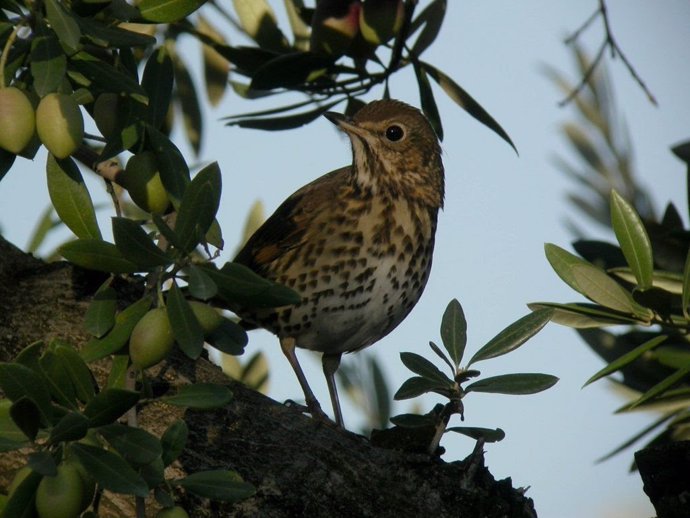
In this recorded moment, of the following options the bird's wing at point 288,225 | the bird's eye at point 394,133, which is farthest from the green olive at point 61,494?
the bird's eye at point 394,133

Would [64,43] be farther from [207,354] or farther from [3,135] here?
[207,354]

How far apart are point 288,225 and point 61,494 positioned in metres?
2.80

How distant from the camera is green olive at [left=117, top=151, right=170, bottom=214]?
8.05 feet

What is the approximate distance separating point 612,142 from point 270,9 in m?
1.32

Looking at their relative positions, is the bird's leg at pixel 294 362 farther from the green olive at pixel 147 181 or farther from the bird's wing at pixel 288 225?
the green olive at pixel 147 181

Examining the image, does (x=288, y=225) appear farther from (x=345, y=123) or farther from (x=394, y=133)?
(x=394, y=133)

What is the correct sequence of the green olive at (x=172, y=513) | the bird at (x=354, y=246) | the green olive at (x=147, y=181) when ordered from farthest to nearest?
the bird at (x=354, y=246), the green olive at (x=147, y=181), the green olive at (x=172, y=513)

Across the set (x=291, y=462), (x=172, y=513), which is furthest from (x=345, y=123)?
(x=172, y=513)

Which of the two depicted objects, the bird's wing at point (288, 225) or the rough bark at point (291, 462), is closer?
the rough bark at point (291, 462)

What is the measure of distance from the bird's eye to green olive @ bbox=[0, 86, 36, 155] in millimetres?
2953

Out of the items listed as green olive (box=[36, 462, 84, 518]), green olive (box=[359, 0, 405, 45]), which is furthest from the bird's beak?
green olive (box=[36, 462, 84, 518])

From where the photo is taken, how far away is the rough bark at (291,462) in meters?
2.84

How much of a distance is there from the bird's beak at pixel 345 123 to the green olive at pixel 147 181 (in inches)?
74.1

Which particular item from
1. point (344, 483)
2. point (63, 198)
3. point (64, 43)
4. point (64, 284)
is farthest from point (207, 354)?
point (64, 43)
